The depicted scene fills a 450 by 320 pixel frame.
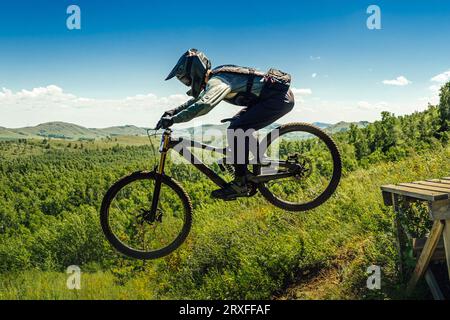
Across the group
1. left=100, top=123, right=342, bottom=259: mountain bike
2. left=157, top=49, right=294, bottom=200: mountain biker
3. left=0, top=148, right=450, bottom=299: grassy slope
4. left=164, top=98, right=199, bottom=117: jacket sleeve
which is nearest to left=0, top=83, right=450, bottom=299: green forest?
left=0, top=148, right=450, bottom=299: grassy slope

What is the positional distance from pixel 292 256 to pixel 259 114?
12.7 feet

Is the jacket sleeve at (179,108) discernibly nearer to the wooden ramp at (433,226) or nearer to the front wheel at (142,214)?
the front wheel at (142,214)

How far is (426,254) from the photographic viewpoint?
5.84 m

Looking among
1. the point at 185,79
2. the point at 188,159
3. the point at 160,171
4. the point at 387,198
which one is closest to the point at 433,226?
the point at 387,198

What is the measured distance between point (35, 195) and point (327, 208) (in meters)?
60.3

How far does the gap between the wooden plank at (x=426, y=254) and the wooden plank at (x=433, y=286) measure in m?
0.23

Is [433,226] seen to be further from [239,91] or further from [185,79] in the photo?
[185,79]

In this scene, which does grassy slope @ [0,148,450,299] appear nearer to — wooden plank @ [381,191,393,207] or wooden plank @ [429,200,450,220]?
wooden plank @ [381,191,393,207]

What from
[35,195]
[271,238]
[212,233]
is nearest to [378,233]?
[271,238]

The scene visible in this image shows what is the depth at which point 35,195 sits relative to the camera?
199 ft

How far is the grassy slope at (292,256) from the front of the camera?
7.12 m

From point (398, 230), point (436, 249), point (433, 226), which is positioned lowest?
point (436, 249)

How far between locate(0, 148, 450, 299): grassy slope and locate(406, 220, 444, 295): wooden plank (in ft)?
1.07
